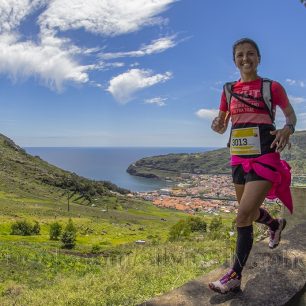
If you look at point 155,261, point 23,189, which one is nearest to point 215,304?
point 155,261

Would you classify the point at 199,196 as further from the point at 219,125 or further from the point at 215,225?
the point at 219,125

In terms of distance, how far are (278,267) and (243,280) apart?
0.40 metres

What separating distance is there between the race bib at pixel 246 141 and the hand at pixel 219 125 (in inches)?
13.7

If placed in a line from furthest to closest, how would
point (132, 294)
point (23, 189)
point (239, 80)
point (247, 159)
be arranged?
point (23, 189) → point (132, 294) → point (239, 80) → point (247, 159)

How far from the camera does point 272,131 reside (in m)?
3.09

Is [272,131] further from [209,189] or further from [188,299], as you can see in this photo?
[209,189]

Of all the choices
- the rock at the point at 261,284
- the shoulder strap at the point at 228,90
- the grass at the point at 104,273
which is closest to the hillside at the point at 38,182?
the grass at the point at 104,273

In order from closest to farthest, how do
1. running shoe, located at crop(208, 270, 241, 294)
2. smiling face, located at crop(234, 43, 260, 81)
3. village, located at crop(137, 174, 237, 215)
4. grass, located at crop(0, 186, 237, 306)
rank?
running shoe, located at crop(208, 270, 241, 294) → smiling face, located at crop(234, 43, 260, 81) → grass, located at crop(0, 186, 237, 306) → village, located at crop(137, 174, 237, 215)

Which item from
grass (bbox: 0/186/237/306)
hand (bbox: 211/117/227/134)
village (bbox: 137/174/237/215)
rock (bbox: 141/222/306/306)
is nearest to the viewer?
rock (bbox: 141/222/306/306)

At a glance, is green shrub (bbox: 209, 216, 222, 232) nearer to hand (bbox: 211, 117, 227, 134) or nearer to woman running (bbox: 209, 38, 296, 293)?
hand (bbox: 211, 117, 227, 134)

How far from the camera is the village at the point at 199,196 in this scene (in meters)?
122

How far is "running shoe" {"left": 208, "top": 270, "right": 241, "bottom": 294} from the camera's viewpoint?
3.05 m

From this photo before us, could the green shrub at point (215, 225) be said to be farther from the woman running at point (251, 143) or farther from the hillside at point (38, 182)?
the hillside at point (38, 182)

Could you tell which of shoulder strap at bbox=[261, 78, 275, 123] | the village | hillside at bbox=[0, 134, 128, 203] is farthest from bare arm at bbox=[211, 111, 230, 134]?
the village
